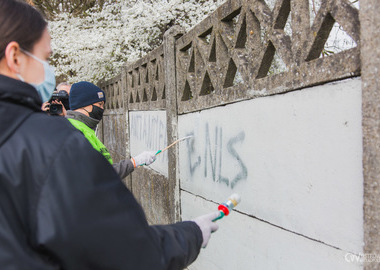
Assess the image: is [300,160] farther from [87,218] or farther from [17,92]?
[17,92]

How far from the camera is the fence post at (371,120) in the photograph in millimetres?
1505

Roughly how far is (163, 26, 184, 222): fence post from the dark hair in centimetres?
296

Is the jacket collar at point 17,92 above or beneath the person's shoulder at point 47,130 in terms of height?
above

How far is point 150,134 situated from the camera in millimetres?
5492

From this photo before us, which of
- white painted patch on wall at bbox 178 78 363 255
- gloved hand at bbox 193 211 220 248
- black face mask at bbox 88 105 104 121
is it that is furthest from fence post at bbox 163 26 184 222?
gloved hand at bbox 193 211 220 248

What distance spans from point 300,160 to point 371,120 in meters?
0.59

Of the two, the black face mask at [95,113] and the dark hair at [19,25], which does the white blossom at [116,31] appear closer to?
the black face mask at [95,113]

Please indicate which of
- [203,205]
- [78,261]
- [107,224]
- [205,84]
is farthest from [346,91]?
[203,205]

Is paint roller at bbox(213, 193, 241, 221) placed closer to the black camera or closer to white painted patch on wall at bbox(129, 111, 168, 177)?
white painted patch on wall at bbox(129, 111, 168, 177)

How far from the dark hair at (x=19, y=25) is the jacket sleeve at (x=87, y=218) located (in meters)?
0.38

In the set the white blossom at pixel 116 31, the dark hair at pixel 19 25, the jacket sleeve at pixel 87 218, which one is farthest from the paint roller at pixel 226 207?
the white blossom at pixel 116 31

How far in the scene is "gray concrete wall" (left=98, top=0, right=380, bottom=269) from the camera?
164cm

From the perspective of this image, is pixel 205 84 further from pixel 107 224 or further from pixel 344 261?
pixel 107 224

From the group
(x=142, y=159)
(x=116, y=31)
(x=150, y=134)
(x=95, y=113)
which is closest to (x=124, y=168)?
(x=142, y=159)
